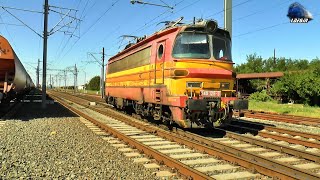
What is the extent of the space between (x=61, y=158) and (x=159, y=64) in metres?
4.96

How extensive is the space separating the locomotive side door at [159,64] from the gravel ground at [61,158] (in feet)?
9.14

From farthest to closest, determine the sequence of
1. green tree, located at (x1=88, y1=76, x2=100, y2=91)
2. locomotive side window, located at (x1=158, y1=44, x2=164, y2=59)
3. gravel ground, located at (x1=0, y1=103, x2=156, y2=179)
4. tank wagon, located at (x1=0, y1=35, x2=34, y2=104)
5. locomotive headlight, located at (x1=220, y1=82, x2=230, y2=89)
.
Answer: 1. green tree, located at (x1=88, y1=76, x2=100, y2=91)
2. tank wagon, located at (x1=0, y1=35, x2=34, y2=104)
3. locomotive side window, located at (x1=158, y1=44, x2=164, y2=59)
4. locomotive headlight, located at (x1=220, y1=82, x2=230, y2=89)
5. gravel ground, located at (x1=0, y1=103, x2=156, y2=179)

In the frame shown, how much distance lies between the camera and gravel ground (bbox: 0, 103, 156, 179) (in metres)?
6.26

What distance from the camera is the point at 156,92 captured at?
11.5m

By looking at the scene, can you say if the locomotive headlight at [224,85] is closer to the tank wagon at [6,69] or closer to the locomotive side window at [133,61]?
the locomotive side window at [133,61]

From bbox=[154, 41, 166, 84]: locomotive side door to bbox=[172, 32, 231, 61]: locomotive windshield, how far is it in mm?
726

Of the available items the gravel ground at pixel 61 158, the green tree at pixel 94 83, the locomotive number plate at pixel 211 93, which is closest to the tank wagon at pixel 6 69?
the gravel ground at pixel 61 158

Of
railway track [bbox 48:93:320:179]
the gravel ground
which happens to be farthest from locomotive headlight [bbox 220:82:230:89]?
the gravel ground

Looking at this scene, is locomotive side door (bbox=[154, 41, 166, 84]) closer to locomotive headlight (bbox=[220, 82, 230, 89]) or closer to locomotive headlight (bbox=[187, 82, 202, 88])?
locomotive headlight (bbox=[187, 82, 202, 88])

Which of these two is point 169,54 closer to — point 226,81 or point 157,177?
point 226,81

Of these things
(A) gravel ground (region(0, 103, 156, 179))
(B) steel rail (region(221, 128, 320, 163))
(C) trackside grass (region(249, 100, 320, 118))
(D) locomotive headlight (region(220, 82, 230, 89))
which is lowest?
(A) gravel ground (region(0, 103, 156, 179))

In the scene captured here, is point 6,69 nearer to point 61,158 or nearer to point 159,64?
point 159,64

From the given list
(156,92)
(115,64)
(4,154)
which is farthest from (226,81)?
(115,64)

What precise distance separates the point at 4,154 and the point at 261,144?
6.46 metres
